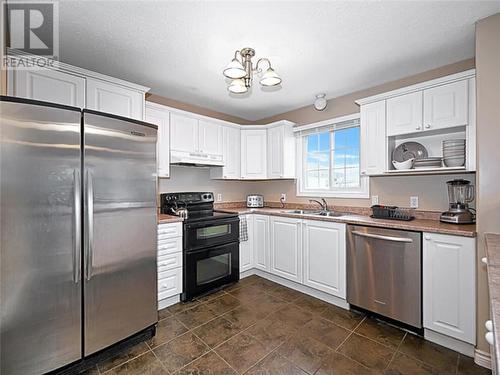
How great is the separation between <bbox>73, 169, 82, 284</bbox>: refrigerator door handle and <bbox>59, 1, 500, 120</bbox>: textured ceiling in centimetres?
118

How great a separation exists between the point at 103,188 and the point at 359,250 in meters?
2.36

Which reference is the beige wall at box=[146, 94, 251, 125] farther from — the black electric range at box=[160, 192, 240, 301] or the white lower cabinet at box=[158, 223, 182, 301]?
the white lower cabinet at box=[158, 223, 182, 301]

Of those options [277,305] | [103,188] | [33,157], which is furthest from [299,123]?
[33,157]

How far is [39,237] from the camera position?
5.02 ft

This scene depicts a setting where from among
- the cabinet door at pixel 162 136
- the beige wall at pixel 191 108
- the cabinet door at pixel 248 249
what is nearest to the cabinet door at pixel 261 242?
the cabinet door at pixel 248 249

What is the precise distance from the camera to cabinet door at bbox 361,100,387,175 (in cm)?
266

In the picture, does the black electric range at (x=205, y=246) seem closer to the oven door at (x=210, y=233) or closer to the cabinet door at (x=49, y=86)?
the oven door at (x=210, y=233)

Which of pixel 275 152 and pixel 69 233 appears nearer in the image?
pixel 69 233

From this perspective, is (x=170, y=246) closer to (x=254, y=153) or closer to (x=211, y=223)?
(x=211, y=223)

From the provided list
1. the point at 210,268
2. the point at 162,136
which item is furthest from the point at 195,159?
the point at 210,268

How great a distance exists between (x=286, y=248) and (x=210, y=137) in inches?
72.9

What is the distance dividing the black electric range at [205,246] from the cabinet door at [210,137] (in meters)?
0.66

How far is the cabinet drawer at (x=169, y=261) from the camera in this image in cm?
259

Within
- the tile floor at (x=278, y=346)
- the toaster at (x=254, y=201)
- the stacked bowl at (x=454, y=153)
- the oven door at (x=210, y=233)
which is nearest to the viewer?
the tile floor at (x=278, y=346)
